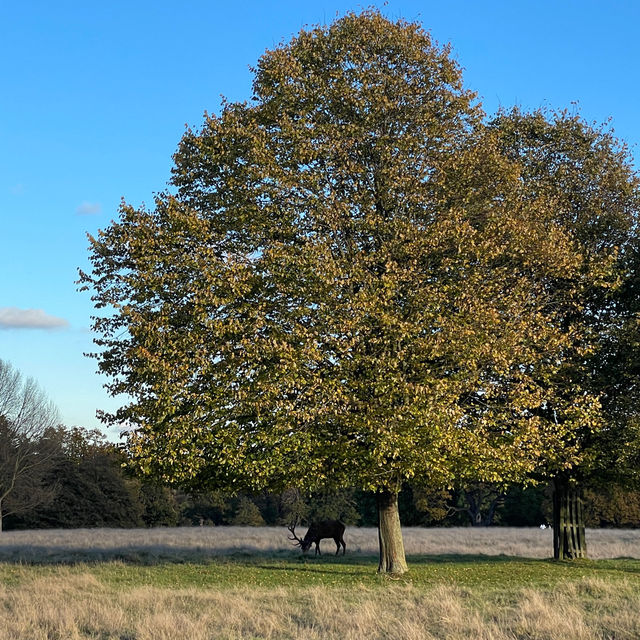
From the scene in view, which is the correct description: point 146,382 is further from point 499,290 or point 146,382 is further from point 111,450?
point 499,290

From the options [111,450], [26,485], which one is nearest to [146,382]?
[111,450]

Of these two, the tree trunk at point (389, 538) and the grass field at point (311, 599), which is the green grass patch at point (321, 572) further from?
the tree trunk at point (389, 538)

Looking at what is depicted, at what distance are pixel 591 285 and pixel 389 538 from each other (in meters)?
12.3

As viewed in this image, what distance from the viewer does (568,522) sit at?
32.4 m

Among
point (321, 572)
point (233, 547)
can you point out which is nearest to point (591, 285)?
point (321, 572)

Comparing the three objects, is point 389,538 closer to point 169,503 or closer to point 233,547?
point 233,547

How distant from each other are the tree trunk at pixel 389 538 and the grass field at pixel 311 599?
74 cm

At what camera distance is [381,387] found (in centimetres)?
2128

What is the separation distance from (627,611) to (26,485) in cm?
5890

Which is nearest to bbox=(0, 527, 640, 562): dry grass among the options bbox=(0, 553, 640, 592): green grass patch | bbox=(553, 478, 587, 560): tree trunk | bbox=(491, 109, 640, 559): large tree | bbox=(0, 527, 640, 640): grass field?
bbox=(0, 527, 640, 640): grass field

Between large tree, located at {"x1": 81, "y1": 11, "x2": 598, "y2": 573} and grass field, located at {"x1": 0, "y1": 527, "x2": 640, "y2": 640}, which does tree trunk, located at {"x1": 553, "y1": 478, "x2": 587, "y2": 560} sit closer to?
grass field, located at {"x1": 0, "y1": 527, "x2": 640, "y2": 640}

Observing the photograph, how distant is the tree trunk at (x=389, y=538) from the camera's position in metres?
25.0

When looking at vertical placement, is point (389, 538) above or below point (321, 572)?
above

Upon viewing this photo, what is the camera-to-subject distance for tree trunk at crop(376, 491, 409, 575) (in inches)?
986
